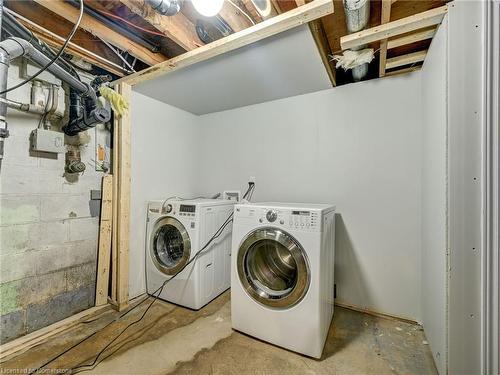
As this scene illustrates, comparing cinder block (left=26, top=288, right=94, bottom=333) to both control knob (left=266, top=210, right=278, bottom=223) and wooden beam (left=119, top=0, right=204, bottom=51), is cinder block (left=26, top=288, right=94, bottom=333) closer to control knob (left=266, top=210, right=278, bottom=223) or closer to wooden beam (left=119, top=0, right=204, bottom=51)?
control knob (left=266, top=210, right=278, bottom=223)

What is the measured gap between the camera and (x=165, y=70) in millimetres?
1795

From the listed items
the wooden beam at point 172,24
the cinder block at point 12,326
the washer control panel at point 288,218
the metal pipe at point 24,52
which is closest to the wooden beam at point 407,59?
the washer control panel at point 288,218

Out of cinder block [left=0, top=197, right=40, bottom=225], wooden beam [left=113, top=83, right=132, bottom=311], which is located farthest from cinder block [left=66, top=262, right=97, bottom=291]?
cinder block [left=0, top=197, right=40, bottom=225]

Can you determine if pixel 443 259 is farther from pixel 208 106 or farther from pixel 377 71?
pixel 208 106

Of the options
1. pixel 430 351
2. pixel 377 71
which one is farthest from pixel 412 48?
pixel 430 351

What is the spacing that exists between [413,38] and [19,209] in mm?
2912

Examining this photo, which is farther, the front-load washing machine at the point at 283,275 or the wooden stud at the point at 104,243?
the wooden stud at the point at 104,243

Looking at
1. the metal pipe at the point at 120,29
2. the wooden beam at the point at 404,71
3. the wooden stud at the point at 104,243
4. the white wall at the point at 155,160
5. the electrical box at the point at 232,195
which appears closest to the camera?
the metal pipe at the point at 120,29

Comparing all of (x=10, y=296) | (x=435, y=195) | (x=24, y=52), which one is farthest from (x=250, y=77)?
(x=10, y=296)

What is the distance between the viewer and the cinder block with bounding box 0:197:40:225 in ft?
4.87

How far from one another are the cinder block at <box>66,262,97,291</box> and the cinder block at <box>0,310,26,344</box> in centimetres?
29

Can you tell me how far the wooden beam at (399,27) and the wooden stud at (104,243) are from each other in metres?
2.22

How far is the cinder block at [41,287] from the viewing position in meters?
1.58

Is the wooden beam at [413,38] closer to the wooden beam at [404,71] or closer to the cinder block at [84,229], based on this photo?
the wooden beam at [404,71]
